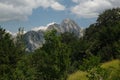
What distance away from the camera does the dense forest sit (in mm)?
15977

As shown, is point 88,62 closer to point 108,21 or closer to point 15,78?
point 15,78

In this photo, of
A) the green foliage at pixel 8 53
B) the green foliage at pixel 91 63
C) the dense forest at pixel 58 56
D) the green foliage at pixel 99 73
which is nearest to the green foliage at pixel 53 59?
the dense forest at pixel 58 56

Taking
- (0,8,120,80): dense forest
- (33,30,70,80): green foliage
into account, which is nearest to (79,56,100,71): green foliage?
(0,8,120,80): dense forest

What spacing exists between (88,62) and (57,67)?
14.0m

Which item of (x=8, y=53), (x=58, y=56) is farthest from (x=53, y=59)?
(x=8, y=53)

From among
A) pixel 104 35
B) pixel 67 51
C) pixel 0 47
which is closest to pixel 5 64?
pixel 0 47

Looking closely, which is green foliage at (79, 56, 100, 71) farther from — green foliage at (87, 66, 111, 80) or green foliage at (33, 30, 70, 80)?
green foliage at (33, 30, 70, 80)

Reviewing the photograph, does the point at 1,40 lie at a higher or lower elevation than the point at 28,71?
higher

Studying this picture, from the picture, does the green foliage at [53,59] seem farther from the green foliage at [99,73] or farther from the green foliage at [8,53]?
the green foliage at [8,53]

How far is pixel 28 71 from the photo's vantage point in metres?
38.5

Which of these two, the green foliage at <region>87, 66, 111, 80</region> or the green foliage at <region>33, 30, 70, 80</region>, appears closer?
the green foliage at <region>87, 66, 111, 80</region>

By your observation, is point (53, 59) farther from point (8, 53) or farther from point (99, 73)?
point (8, 53)

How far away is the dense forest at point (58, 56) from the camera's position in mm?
15977

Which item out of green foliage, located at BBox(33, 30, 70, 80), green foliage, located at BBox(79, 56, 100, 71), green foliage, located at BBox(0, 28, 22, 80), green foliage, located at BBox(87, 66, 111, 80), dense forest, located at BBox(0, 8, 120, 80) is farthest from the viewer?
green foliage, located at BBox(0, 28, 22, 80)
